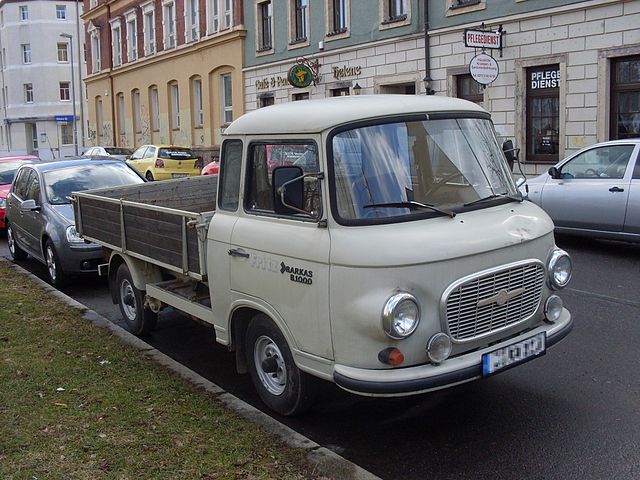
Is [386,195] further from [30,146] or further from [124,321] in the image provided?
[30,146]

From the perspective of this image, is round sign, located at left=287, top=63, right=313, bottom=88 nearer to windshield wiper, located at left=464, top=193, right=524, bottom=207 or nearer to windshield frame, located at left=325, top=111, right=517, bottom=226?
windshield wiper, located at left=464, top=193, right=524, bottom=207

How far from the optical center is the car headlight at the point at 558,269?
5109 millimetres

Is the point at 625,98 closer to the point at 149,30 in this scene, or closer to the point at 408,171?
the point at 408,171

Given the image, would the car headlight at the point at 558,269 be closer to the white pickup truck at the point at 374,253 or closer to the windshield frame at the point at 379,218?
the white pickup truck at the point at 374,253

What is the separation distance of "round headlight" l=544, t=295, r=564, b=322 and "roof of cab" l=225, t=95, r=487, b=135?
143cm

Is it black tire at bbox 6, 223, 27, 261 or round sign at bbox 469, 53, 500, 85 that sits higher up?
round sign at bbox 469, 53, 500, 85

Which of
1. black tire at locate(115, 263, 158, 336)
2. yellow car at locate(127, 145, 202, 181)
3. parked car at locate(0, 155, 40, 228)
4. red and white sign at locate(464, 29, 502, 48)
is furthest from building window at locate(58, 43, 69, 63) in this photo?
black tire at locate(115, 263, 158, 336)

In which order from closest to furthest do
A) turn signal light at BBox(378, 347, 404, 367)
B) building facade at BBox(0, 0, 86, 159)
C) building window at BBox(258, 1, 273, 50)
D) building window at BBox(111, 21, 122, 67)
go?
turn signal light at BBox(378, 347, 404, 367) → building window at BBox(258, 1, 273, 50) → building window at BBox(111, 21, 122, 67) → building facade at BBox(0, 0, 86, 159)

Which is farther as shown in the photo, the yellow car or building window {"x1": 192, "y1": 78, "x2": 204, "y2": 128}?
building window {"x1": 192, "y1": 78, "x2": 204, "y2": 128}

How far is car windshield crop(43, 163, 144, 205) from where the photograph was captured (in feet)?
35.2

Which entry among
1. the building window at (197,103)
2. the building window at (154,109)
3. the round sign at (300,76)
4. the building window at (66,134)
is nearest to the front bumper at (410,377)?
the round sign at (300,76)

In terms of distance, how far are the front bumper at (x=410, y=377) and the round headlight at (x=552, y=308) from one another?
2.65 ft

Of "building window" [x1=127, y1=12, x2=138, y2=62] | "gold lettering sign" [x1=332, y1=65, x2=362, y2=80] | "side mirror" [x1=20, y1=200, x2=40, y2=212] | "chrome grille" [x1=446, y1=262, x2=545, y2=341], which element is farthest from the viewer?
"building window" [x1=127, y1=12, x2=138, y2=62]

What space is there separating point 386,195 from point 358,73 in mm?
21953
